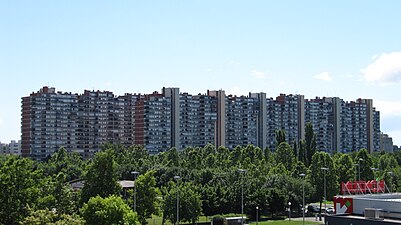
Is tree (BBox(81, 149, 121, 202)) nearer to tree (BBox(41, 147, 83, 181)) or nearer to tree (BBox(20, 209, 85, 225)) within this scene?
tree (BBox(20, 209, 85, 225))

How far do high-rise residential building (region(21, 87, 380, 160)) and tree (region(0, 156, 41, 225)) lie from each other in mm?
89814

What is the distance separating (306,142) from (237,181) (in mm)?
38663

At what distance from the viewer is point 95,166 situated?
57781 millimetres

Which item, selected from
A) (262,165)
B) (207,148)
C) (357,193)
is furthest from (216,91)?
(357,193)

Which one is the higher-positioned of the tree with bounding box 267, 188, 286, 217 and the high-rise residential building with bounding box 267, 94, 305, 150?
the high-rise residential building with bounding box 267, 94, 305, 150

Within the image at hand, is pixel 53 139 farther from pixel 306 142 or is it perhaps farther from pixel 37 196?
pixel 37 196

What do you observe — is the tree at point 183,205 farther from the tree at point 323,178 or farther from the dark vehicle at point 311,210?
the tree at point 323,178

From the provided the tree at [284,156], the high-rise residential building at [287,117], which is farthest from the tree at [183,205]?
the high-rise residential building at [287,117]

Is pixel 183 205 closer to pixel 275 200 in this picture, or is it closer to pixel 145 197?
pixel 145 197

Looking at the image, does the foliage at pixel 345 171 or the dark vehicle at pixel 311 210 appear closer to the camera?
the dark vehicle at pixel 311 210

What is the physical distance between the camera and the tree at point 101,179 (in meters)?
57.6

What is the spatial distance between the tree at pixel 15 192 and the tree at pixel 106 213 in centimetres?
620

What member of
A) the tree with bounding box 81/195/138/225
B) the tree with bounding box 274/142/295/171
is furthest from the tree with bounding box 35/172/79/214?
the tree with bounding box 274/142/295/171

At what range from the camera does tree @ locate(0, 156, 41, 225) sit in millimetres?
50094
